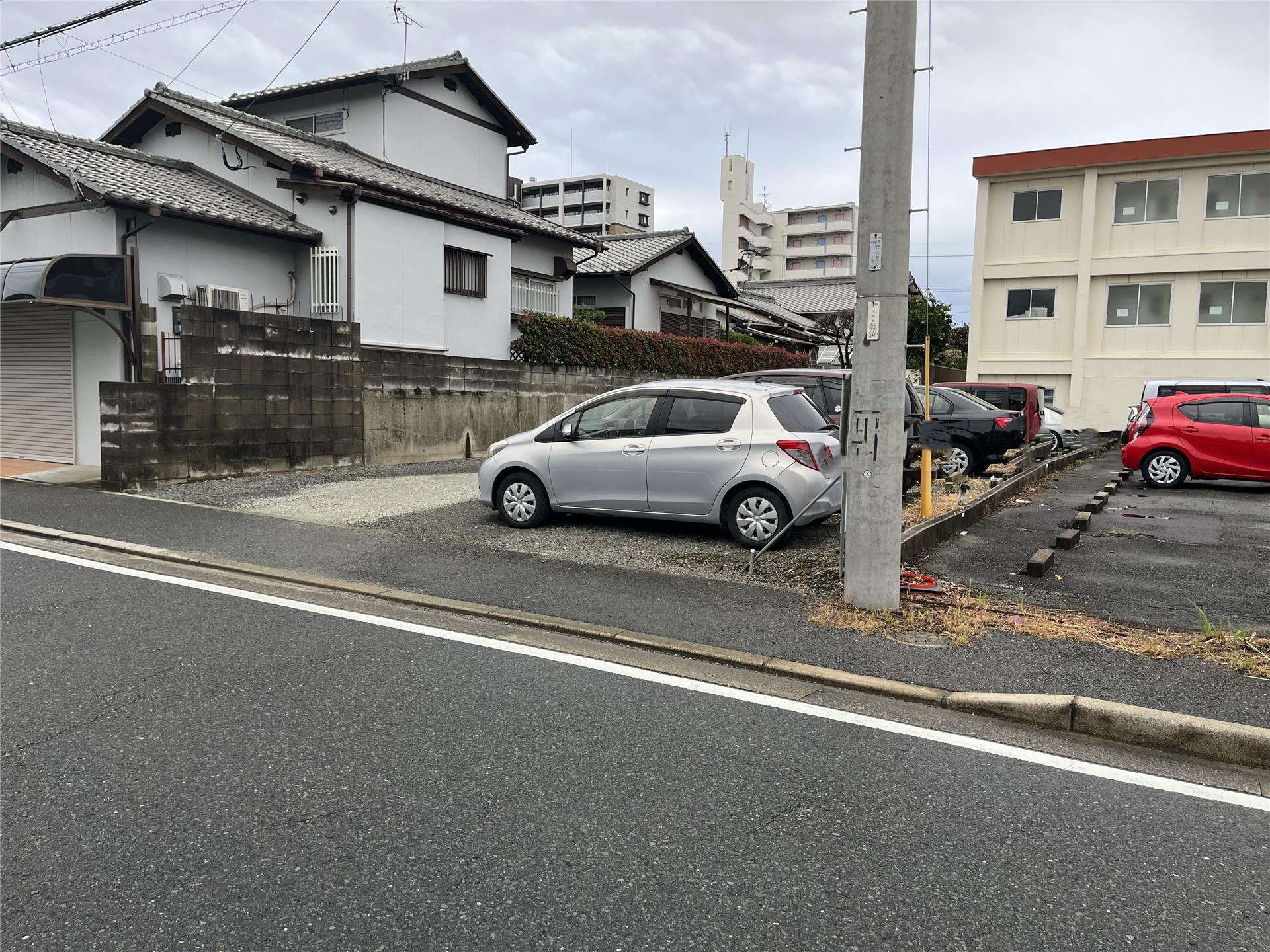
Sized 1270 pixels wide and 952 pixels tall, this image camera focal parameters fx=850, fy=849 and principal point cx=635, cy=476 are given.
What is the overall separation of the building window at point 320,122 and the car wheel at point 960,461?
15.4 metres

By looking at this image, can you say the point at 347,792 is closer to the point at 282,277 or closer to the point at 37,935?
the point at 37,935

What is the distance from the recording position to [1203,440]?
1274 cm

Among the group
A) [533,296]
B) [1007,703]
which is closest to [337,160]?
[533,296]

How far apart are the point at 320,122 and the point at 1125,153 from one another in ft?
73.9

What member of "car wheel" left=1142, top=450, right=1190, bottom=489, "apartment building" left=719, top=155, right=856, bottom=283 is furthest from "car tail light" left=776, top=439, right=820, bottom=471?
"apartment building" left=719, top=155, right=856, bottom=283

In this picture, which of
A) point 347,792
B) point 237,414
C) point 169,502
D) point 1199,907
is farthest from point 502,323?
point 1199,907

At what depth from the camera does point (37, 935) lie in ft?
8.08

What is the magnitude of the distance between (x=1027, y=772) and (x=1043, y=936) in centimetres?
126

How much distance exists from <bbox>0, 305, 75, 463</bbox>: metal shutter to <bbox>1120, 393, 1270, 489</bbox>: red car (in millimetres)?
16822

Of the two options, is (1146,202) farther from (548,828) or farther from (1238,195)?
(548,828)

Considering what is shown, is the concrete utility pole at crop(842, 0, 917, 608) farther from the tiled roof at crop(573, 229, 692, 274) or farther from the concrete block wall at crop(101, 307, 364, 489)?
the tiled roof at crop(573, 229, 692, 274)

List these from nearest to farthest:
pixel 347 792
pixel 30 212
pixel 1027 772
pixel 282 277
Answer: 1. pixel 347 792
2. pixel 1027 772
3. pixel 30 212
4. pixel 282 277

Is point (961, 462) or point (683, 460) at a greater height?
point (683, 460)

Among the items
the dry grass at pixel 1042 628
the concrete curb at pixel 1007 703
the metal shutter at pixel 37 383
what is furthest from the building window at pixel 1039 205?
the concrete curb at pixel 1007 703
